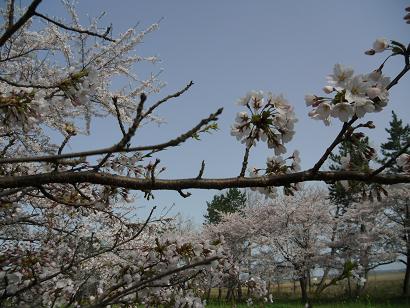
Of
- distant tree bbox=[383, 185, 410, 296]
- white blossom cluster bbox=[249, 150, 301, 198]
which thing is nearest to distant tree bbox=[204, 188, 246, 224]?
distant tree bbox=[383, 185, 410, 296]

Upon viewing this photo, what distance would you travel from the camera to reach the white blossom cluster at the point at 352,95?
1679 millimetres

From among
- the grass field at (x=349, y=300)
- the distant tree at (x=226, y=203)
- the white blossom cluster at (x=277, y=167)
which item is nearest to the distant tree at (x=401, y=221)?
the grass field at (x=349, y=300)

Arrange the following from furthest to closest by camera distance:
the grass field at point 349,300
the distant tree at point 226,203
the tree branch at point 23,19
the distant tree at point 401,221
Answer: the distant tree at point 226,203, the distant tree at point 401,221, the grass field at point 349,300, the tree branch at point 23,19

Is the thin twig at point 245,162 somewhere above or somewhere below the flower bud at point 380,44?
below

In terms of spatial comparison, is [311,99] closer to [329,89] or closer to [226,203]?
[329,89]

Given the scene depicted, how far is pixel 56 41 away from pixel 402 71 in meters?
7.98

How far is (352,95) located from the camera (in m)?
1.69

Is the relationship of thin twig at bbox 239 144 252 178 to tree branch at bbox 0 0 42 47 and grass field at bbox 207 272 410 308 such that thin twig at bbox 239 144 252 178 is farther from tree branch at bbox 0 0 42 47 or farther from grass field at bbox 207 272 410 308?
tree branch at bbox 0 0 42 47

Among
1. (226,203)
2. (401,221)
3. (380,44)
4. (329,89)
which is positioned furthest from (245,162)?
(226,203)

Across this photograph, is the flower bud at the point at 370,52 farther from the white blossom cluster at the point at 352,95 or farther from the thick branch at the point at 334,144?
the thick branch at the point at 334,144

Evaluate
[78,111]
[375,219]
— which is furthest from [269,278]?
[78,111]

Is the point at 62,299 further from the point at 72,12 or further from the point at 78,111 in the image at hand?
the point at 72,12

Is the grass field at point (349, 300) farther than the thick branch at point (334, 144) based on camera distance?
Yes

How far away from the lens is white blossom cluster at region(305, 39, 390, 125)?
168 cm
